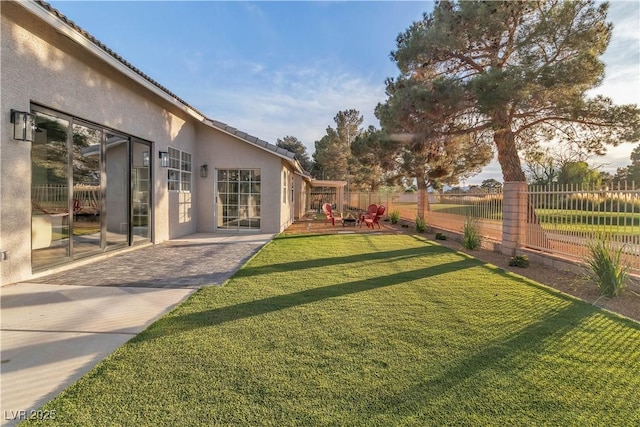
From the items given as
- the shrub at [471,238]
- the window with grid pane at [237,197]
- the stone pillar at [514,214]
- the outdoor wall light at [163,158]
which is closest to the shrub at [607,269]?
the stone pillar at [514,214]

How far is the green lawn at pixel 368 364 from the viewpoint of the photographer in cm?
221

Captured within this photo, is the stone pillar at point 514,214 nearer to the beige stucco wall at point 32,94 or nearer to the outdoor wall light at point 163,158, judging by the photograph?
the outdoor wall light at point 163,158

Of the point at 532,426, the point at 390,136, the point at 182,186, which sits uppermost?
the point at 390,136

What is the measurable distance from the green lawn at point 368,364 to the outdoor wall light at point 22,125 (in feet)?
12.5

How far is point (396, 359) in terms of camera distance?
9.65ft

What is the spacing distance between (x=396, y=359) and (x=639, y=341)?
9.14 ft

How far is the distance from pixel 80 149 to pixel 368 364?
7.03 metres

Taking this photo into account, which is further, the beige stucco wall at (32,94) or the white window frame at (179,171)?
the white window frame at (179,171)

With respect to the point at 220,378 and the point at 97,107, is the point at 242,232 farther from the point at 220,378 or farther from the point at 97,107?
the point at 220,378

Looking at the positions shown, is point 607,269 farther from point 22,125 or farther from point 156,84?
point 156,84

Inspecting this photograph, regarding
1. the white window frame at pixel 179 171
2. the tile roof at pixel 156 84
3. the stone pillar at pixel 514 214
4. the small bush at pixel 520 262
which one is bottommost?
the small bush at pixel 520 262

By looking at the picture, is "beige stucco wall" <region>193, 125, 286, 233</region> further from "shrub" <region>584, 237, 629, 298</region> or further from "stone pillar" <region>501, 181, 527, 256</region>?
"shrub" <region>584, 237, 629, 298</region>

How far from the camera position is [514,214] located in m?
8.22

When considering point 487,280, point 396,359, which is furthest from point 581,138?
point 396,359
